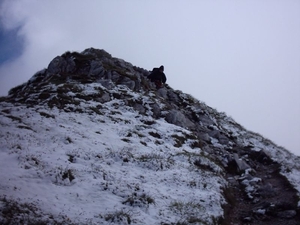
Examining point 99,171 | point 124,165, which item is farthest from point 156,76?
point 99,171

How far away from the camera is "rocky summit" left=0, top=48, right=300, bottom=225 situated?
32.0 ft

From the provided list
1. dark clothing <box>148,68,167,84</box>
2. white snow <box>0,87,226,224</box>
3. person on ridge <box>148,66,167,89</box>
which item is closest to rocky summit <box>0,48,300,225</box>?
white snow <box>0,87,226,224</box>

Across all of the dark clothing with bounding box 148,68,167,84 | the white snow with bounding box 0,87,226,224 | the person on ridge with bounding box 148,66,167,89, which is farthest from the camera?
the dark clothing with bounding box 148,68,167,84

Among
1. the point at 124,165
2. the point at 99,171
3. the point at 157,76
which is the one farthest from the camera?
the point at 157,76

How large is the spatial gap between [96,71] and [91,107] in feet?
30.9

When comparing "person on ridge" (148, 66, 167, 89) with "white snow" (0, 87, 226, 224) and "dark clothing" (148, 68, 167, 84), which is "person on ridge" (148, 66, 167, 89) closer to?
"dark clothing" (148, 68, 167, 84)

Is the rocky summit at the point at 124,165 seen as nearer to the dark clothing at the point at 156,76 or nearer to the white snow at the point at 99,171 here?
the white snow at the point at 99,171

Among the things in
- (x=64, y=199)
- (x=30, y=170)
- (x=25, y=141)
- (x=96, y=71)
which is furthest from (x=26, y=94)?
(x=64, y=199)

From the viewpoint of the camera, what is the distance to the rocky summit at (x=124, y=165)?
974 centimetres

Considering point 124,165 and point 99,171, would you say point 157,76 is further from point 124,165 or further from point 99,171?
point 99,171

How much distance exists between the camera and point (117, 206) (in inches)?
394

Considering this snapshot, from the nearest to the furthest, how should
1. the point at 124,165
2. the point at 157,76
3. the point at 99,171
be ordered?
the point at 99,171 < the point at 124,165 < the point at 157,76

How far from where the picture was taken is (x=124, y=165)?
1438cm

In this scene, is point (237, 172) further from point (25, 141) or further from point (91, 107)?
point (25, 141)
